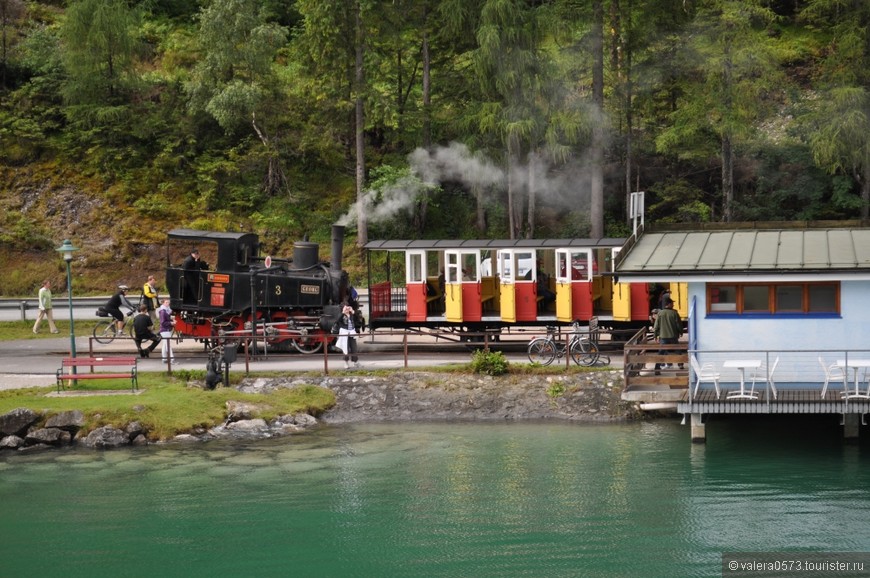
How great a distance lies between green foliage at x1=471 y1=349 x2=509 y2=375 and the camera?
25641 mm

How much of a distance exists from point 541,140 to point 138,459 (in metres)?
22.0

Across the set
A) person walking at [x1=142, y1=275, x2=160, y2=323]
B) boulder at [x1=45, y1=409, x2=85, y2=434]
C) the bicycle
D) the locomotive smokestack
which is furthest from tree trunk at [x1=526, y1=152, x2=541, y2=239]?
boulder at [x1=45, y1=409, x2=85, y2=434]

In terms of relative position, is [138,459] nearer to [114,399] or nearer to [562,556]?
[114,399]

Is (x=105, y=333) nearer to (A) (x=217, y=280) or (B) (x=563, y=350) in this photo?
(A) (x=217, y=280)

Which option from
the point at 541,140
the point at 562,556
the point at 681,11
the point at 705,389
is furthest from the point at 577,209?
the point at 562,556

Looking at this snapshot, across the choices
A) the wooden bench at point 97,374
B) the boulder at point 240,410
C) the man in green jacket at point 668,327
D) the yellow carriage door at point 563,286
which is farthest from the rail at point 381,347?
the man in green jacket at point 668,327

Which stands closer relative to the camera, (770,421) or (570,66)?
(770,421)

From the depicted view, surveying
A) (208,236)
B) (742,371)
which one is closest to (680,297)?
(742,371)

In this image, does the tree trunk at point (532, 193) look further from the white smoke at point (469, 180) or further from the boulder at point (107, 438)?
the boulder at point (107, 438)

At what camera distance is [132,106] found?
48125mm

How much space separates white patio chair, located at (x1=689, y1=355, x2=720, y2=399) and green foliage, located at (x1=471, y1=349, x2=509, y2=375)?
5238 mm

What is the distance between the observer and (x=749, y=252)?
2258cm

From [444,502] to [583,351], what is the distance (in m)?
8.25

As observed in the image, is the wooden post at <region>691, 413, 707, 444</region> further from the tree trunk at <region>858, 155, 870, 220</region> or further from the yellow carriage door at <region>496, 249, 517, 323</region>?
the tree trunk at <region>858, 155, 870, 220</region>
